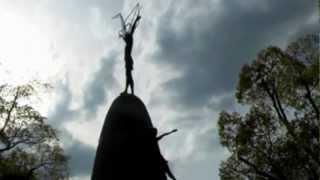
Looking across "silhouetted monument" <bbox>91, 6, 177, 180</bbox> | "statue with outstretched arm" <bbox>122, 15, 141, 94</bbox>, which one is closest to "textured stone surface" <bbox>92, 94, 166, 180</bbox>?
"silhouetted monument" <bbox>91, 6, 177, 180</bbox>

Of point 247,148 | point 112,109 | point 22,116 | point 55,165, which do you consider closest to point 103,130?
point 112,109

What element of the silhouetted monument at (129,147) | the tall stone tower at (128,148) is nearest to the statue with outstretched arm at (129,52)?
the silhouetted monument at (129,147)

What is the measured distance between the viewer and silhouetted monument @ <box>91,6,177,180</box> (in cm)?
1238

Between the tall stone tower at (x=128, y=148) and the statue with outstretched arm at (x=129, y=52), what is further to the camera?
the statue with outstretched arm at (x=129, y=52)

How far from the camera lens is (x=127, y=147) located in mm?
12641

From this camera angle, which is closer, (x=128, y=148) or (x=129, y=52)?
(x=128, y=148)

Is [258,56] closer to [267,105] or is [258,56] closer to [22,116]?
[267,105]

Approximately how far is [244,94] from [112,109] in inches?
494

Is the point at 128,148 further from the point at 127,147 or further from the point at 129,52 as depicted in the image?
the point at 129,52

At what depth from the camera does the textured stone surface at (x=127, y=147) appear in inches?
487

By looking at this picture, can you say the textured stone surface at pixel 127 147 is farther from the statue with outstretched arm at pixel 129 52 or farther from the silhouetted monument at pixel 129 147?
the statue with outstretched arm at pixel 129 52

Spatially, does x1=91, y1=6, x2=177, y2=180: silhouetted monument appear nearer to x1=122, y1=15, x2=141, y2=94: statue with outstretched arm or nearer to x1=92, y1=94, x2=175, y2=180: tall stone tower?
x1=92, y1=94, x2=175, y2=180: tall stone tower

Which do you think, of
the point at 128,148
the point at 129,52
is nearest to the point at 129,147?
the point at 128,148

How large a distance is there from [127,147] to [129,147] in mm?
50
